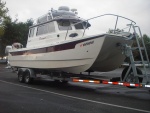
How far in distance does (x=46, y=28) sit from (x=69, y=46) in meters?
2.89

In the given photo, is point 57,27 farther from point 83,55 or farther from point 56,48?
point 83,55

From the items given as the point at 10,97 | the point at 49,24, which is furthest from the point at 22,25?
the point at 10,97

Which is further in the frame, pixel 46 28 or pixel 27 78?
pixel 27 78

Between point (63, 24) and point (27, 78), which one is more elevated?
point (63, 24)

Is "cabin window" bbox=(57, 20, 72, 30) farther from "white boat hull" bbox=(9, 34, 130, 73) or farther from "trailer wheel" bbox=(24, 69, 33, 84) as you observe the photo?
"trailer wheel" bbox=(24, 69, 33, 84)

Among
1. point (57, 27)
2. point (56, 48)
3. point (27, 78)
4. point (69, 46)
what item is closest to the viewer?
point (69, 46)

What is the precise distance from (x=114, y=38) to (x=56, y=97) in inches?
123

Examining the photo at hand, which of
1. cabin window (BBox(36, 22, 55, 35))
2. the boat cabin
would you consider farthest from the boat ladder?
cabin window (BBox(36, 22, 55, 35))

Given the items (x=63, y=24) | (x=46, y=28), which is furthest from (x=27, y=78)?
(x=63, y=24)

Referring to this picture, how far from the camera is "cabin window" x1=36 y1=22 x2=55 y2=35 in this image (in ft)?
40.8

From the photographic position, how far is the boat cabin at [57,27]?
38.0 feet

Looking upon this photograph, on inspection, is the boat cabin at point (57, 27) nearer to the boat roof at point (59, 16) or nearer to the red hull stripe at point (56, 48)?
the boat roof at point (59, 16)

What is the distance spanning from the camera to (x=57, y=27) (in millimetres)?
12102

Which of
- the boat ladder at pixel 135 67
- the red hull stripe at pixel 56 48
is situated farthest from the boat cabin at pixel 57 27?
the boat ladder at pixel 135 67
